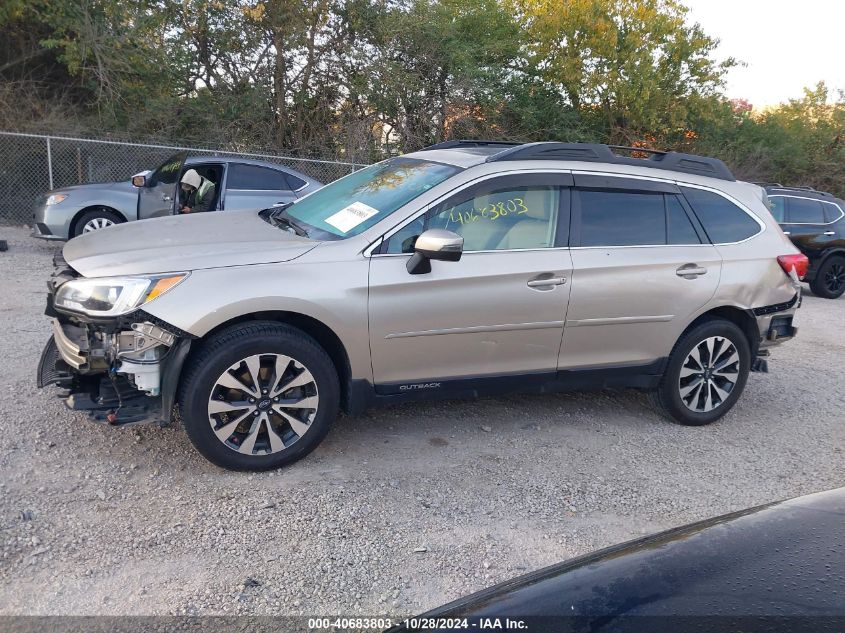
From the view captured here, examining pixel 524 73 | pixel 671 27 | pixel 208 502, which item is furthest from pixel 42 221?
pixel 671 27

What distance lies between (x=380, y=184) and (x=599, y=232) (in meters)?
1.52

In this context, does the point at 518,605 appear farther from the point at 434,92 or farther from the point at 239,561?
the point at 434,92

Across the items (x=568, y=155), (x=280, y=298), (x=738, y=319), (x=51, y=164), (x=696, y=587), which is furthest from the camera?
(x=51, y=164)

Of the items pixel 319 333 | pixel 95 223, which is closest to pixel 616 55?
pixel 95 223

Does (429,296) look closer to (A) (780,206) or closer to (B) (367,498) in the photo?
(B) (367,498)

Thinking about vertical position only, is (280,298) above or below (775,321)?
above

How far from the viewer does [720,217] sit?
5.15 metres

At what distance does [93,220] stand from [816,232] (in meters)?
12.1

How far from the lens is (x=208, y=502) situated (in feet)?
11.8

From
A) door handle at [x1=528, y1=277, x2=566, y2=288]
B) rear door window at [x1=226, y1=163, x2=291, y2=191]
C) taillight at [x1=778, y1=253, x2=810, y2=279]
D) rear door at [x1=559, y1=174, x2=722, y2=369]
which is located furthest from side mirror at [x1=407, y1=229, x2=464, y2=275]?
rear door window at [x1=226, y1=163, x2=291, y2=191]

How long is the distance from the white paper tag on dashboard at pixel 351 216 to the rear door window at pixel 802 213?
35.1ft

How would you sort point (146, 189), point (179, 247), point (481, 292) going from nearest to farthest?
point (179, 247) < point (481, 292) < point (146, 189)

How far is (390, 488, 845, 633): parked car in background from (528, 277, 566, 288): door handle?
2.34 metres

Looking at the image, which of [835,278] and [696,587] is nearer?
[696,587]
